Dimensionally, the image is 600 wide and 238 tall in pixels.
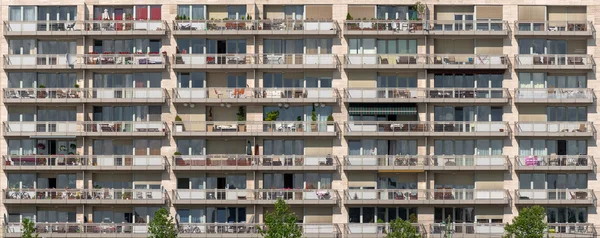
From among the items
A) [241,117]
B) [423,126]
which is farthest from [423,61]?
[241,117]

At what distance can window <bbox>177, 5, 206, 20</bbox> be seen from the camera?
138 metres

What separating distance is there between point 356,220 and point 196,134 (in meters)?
13.8

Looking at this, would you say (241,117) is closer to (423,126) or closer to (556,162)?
(423,126)

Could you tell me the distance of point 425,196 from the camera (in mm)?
137000

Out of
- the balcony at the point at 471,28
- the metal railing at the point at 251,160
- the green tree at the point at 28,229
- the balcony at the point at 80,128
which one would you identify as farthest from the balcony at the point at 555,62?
the green tree at the point at 28,229

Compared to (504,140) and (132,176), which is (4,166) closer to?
(132,176)

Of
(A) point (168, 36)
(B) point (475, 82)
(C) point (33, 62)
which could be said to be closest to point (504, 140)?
(B) point (475, 82)

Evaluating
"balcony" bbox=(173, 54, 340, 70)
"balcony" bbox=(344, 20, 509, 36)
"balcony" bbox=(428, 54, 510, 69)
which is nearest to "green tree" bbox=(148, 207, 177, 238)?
"balcony" bbox=(173, 54, 340, 70)

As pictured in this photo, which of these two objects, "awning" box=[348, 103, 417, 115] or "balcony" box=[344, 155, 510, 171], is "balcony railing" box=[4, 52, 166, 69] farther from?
"balcony" box=[344, 155, 510, 171]

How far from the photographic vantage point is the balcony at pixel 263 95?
136625 mm

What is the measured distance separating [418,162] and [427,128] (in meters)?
2.66

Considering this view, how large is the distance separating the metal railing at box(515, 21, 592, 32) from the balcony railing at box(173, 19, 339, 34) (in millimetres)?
14249

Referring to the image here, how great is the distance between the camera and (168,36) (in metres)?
138

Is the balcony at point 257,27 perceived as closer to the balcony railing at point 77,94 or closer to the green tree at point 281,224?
the balcony railing at point 77,94
